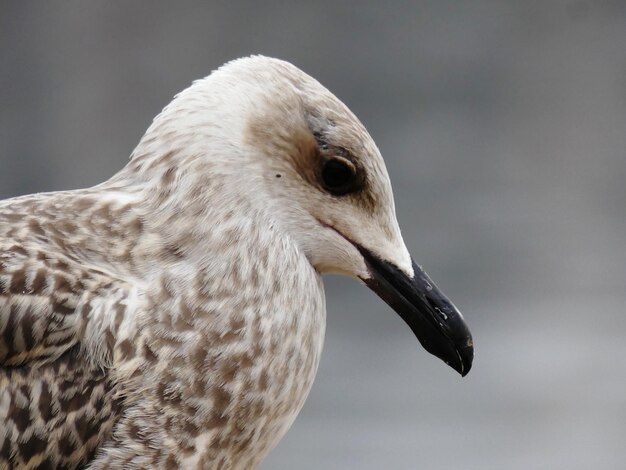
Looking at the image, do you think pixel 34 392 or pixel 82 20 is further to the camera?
pixel 82 20

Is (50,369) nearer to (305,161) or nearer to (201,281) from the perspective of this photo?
(201,281)

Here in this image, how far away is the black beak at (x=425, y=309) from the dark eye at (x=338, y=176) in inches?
2.9

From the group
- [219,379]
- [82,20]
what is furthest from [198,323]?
[82,20]

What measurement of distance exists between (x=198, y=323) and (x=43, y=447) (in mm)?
208

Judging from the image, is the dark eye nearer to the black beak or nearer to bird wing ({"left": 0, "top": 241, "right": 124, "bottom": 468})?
the black beak

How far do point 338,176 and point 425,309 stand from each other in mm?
194

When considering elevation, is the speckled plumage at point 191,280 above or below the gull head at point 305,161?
below

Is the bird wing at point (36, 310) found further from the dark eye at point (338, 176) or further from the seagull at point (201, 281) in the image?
the dark eye at point (338, 176)

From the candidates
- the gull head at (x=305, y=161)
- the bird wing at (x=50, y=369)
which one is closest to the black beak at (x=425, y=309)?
the gull head at (x=305, y=161)

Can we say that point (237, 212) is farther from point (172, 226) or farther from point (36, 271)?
point (36, 271)

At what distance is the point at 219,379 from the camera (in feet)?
4.15

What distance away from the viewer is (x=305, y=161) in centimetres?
134

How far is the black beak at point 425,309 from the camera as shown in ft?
4.44

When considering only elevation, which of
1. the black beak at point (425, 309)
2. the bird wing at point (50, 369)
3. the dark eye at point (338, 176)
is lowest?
the bird wing at point (50, 369)
